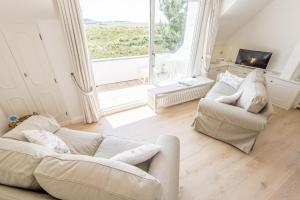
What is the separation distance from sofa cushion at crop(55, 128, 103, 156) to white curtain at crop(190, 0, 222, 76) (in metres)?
2.77

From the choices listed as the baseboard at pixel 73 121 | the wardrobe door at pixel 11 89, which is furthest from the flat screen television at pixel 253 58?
the wardrobe door at pixel 11 89

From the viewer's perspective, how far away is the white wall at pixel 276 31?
3016mm

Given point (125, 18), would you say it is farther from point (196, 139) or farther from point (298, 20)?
point (298, 20)

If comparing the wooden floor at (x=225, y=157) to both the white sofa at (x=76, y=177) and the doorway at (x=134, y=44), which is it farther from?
the white sofa at (x=76, y=177)

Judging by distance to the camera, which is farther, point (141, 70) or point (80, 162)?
point (141, 70)

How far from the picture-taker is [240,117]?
1930mm

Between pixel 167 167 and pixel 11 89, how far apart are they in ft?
7.55

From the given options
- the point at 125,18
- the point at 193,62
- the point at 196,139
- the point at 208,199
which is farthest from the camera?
the point at 125,18

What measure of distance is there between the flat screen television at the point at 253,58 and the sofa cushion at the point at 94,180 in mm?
3839

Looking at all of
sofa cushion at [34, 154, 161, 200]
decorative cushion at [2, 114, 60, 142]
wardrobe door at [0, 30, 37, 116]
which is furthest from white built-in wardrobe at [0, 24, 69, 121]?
sofa cushion at [34, 154, 161, 200]

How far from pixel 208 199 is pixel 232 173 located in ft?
1.62

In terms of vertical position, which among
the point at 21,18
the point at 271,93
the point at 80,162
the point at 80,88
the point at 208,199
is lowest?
the point at 208,199

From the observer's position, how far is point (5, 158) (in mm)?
889

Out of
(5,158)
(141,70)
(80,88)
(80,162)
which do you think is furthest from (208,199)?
(141,70)
